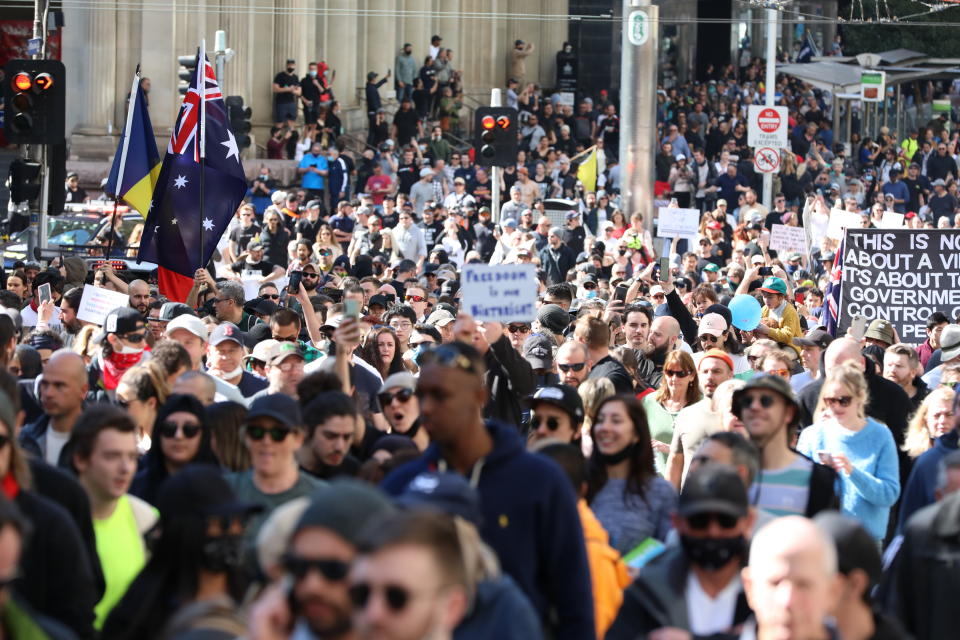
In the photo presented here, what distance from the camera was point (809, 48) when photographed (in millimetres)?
53781

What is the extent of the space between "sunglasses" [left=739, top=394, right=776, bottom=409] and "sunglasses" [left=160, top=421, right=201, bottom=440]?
6.84 feet

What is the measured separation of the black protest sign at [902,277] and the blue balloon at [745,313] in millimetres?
1207

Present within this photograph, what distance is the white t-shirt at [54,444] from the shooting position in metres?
7.84

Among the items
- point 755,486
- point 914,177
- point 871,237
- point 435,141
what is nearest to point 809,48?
point 914,177

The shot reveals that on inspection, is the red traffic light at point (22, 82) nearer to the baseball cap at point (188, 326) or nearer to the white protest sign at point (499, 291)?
the baseball cap at point (188, 326)

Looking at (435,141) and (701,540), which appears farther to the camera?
(435,141)

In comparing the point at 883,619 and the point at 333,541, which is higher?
the point at 333,541

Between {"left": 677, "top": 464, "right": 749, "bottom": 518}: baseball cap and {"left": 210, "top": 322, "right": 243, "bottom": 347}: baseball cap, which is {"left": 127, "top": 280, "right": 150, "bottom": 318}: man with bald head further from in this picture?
{"left": 677, "top": 464, "right": 749, "bottom": 518}: baseball cap

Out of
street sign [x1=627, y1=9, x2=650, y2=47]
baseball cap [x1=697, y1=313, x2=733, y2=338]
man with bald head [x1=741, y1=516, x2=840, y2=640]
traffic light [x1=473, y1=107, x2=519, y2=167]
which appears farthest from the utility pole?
man with bald head [x1=741, y1=516, x2=840, y2=640]

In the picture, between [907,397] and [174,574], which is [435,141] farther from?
[174,574]

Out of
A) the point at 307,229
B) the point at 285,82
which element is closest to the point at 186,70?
the point at 307,229

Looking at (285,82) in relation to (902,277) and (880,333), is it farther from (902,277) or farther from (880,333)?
(880,333)

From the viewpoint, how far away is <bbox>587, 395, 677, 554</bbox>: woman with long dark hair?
22.5ft

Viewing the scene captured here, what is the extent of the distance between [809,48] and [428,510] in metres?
51.1
